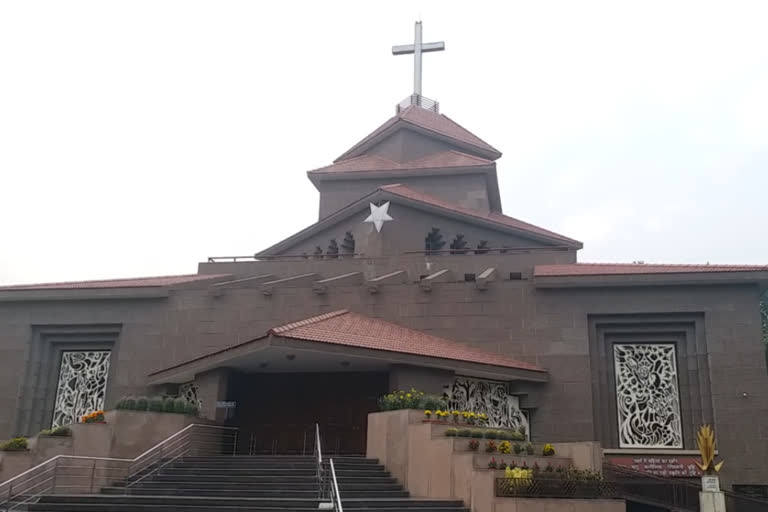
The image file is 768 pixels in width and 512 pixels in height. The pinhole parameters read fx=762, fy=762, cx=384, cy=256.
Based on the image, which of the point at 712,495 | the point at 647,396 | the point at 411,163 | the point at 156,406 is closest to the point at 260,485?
the point at 156,406

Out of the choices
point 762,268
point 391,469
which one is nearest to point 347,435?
point 391,469

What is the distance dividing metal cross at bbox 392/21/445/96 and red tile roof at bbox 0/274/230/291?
16.5m

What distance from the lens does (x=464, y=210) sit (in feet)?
96.7

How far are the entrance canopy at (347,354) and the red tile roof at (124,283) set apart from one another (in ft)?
10.9

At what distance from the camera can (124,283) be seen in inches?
1017

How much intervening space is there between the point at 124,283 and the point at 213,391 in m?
6.73

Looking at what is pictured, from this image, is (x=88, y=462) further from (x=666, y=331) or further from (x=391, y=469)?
(x=666, y=331)

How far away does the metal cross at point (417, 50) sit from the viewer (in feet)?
123

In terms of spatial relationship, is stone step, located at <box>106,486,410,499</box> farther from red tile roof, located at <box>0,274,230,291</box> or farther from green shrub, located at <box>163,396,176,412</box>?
red tile roof, located at <box>0,274,230,291</box>

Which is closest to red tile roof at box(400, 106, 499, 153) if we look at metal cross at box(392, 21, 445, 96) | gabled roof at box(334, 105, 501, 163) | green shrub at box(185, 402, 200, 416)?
gabled roof at box(334, 105, 501, 163)

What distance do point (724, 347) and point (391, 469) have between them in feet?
35.0

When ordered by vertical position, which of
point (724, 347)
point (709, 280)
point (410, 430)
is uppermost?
point (709, 280)

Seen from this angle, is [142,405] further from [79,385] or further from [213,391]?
[79,385]

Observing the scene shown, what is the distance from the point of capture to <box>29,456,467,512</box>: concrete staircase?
574 inches
